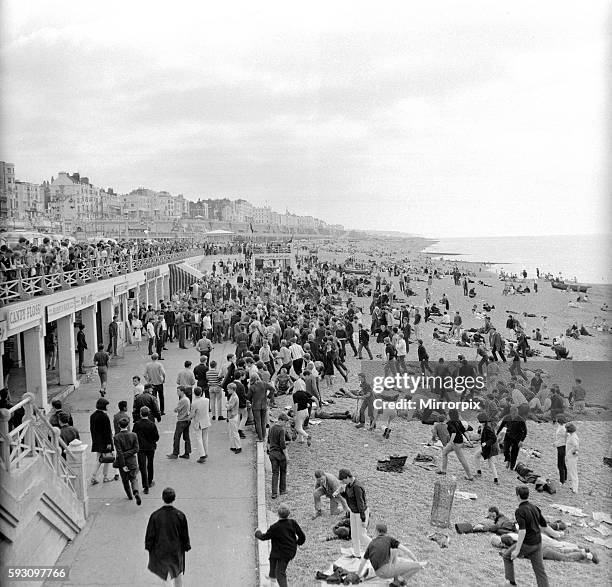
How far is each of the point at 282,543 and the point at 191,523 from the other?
197 centimetres

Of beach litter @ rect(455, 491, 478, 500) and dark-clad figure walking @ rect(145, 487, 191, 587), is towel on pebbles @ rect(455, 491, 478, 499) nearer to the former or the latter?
beach litter @ rect(455, 491, 478, 500)

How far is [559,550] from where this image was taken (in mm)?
7430

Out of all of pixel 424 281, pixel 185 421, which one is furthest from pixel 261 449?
pixel 424 281

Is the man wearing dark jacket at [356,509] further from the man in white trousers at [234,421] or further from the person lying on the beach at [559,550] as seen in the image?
the man in white trousers at [234,421]

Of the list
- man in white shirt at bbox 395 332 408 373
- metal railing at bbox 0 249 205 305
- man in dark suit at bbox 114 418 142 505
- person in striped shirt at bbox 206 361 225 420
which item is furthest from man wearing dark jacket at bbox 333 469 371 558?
man in white shirt at bbox 395 332 408 373

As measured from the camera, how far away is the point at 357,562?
6785mm

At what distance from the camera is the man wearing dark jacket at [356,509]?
6883 mm

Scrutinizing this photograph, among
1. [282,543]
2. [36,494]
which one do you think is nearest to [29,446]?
[36,494]

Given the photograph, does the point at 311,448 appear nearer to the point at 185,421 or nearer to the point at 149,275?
the point at 185,421

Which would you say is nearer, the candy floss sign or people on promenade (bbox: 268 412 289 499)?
people on promenade (bbox: 268 412 289 499)

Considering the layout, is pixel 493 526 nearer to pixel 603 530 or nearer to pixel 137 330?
pixel 603 530

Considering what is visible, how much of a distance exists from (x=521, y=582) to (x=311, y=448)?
4872 mm

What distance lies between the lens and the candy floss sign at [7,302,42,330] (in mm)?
11334

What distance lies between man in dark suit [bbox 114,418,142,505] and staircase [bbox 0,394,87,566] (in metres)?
0.46
